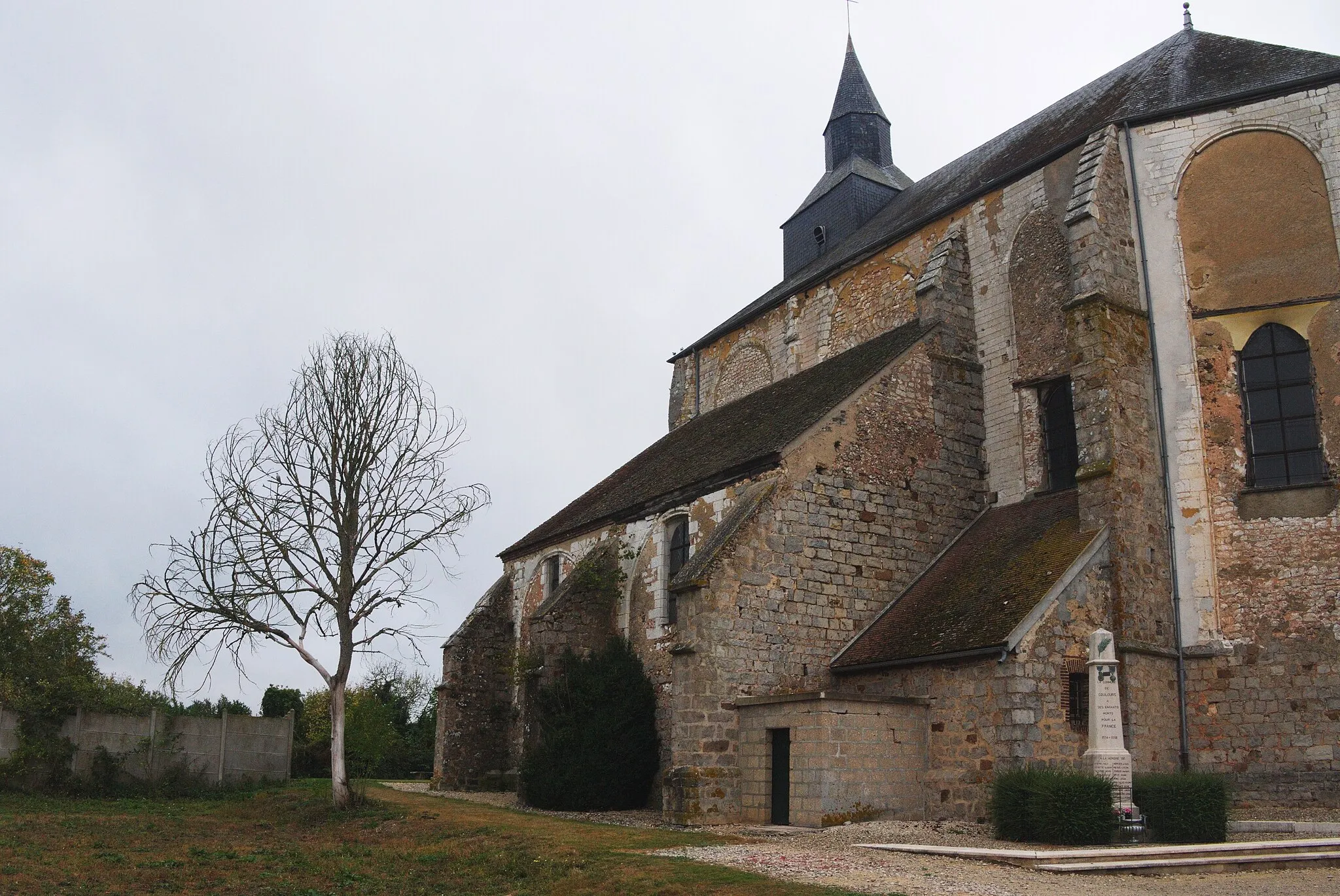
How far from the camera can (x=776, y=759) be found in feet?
47.4

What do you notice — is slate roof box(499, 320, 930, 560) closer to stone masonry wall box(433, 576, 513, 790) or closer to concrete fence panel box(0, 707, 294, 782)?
stone masonry wall box(433, 576, 513, 790)

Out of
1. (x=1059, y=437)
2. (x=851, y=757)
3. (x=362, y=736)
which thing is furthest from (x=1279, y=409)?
(x=362, y=736)

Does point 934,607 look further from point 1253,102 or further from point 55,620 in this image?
point 55,620

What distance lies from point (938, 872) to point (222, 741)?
47.2ft

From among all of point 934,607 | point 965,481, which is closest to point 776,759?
point 934,607

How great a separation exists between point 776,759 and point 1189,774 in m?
5.09

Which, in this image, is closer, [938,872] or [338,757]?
[938,872]

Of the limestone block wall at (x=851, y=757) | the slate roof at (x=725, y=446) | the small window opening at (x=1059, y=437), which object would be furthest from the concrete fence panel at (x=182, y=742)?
the small window opening at (x=1059, y=437)

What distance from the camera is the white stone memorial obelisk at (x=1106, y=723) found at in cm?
1216

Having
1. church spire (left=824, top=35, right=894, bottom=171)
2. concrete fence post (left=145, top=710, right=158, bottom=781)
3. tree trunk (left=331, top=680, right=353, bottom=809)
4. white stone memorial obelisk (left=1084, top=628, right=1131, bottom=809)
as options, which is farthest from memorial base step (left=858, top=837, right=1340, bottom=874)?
church spire (left=824, top=35, right=894, bottom=171)

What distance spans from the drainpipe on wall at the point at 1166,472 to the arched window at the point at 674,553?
24.7ft

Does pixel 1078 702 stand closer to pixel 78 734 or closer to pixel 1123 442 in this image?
pixel 1123 442

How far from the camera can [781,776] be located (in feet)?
46.8

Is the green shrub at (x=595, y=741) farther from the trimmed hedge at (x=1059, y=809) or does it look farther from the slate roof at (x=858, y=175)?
the slate roof at (x=858, y=175)
